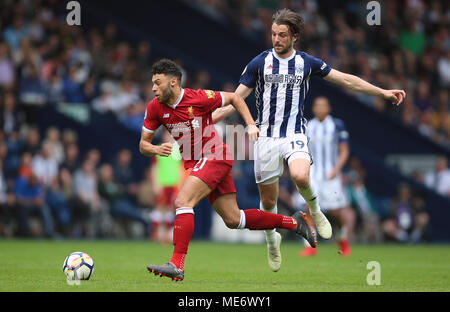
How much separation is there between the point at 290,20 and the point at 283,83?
2.21 feet

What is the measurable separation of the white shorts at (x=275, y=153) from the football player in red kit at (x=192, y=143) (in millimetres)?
672

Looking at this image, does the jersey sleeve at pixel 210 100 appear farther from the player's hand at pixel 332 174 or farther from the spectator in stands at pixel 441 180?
the spectator in stands at pixel 441 180

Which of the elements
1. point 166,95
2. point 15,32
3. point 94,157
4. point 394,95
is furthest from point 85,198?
point 394,95

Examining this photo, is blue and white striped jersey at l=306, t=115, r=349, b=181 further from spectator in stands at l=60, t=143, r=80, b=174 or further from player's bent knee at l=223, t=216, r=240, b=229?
spectator in stands at l=60, t=143, r=80, b=174

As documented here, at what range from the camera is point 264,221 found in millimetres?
8242

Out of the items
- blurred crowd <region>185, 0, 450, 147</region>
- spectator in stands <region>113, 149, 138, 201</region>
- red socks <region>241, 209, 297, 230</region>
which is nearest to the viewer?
red socks <region>241, 209, 297, 230</region>

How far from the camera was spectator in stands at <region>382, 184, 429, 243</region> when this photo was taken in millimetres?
17406

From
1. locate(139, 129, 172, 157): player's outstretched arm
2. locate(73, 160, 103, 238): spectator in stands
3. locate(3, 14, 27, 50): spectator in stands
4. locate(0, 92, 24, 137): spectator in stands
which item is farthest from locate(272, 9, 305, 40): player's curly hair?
locate(3, 14, 27, 50): spectator in stands

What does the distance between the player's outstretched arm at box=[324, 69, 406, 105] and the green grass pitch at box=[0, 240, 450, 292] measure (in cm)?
190

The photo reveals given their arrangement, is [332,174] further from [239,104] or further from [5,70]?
[5,70]

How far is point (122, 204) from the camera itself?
16625mm

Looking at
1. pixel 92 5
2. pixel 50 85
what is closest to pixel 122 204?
pixel 50 85

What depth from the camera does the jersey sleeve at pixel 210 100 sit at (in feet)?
25.7

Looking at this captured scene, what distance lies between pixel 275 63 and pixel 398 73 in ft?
46.5
